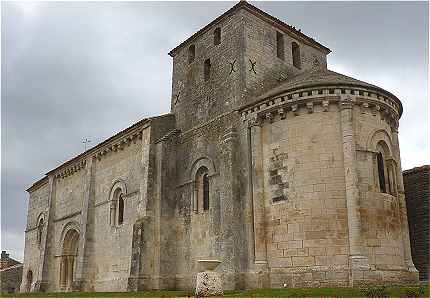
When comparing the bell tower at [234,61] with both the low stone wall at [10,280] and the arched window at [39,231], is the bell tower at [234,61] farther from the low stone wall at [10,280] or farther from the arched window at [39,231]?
the low stone wall at [10,280]

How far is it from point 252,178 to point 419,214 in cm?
731

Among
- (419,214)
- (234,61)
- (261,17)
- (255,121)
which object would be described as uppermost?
(261,17)

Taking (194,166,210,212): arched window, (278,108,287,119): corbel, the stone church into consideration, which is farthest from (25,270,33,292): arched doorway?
(278,108,287,119): corbel

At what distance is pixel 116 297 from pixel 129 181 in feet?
27.9

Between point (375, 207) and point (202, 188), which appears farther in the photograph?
point (202, 188)

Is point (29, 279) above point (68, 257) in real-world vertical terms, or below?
below

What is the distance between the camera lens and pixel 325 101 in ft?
58.8

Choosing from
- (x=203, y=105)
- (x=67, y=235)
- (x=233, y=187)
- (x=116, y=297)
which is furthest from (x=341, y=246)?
(x=67, y=235)

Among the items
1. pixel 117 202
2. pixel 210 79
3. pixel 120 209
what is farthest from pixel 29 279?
pixel 210 79

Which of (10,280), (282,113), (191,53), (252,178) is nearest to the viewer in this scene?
(282,113)

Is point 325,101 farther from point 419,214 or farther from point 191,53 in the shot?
point 191,53

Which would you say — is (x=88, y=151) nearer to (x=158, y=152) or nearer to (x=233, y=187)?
(x=158, y=152)

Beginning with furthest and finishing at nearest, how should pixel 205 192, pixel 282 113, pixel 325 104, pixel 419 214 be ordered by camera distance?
1. pixel 205 192
2. pixel 419 214
3. pixel 282 113
4. pixel 325 104

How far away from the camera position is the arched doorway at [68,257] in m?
30.7
